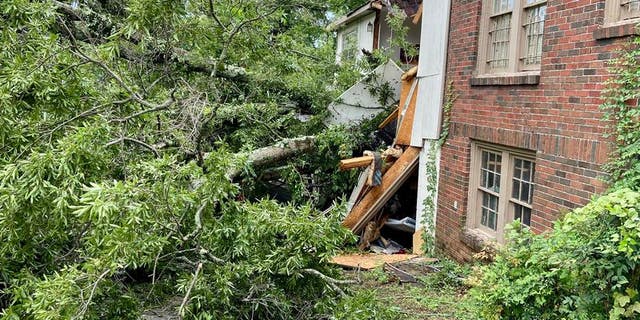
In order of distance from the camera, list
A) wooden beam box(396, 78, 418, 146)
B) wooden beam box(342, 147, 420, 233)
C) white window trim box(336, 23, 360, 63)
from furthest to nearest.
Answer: white window trim box(336, 23, 360, 63) < wooden beam box(396, 78, 418, 146) < wooden beam box(342, 147, 420, 233)

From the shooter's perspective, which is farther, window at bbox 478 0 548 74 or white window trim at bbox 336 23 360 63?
white window trim at bbox 336 23 360 63

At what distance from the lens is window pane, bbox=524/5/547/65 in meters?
A: 6.95

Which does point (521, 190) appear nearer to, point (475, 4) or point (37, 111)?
point (475, 4)

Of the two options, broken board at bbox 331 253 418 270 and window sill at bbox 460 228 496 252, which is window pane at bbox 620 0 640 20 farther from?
broken board at bbox 331 253 418 270

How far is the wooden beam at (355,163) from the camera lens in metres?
10.1

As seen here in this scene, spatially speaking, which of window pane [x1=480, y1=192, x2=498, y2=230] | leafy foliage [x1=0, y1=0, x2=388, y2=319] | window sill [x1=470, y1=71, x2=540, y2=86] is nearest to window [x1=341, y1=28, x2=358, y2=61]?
window sill [x1=470, y1=71, x2=540, y2=86]

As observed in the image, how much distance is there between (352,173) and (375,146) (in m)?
0.96

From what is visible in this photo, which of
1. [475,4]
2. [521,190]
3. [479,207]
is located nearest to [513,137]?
[521,190]

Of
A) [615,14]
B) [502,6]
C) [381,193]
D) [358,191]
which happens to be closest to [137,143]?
[615,14]

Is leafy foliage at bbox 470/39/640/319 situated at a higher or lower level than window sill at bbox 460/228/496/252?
higher

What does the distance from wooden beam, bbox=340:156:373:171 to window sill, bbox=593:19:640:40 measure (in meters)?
5.15

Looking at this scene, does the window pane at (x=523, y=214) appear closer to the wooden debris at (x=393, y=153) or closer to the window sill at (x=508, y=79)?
the window sill at (x=508, y=79)

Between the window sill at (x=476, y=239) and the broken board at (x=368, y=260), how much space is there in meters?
1.36

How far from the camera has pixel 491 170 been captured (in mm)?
8039
